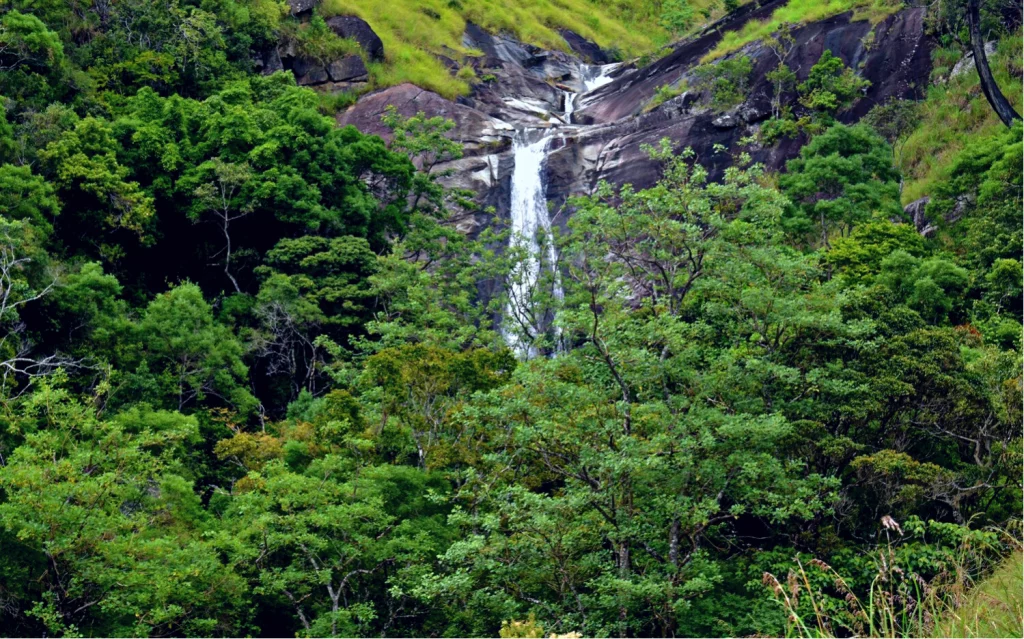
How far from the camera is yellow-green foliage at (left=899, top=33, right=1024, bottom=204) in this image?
107 ft

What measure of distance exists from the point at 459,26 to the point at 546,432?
43.2 m

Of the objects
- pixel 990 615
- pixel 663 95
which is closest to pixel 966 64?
pixel 663 95

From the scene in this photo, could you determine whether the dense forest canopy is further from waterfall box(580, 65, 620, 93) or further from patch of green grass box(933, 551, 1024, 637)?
waterfall box(580, 65, 620, 93)

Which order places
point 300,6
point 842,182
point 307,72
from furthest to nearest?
point 300,6
point 307,72
point 842,182

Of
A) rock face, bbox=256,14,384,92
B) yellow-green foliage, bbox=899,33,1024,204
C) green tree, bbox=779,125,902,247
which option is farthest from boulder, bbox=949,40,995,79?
rock face, bbox=256,14,384,92

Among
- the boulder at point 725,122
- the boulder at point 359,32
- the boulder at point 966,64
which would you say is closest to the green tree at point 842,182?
the boulder at point 966,64

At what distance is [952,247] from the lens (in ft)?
91.1

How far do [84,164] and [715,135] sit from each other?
2193 cm

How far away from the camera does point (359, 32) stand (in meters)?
46.9

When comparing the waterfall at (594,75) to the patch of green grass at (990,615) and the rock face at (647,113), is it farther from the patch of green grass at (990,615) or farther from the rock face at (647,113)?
the patch of green grass at (990,615)

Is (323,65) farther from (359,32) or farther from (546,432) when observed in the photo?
(546,432)

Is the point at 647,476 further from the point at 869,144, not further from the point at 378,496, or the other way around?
the point at 869,144

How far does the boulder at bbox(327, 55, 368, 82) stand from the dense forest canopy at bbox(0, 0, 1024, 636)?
58.1 ft

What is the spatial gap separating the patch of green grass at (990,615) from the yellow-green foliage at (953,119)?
27.7 meters
